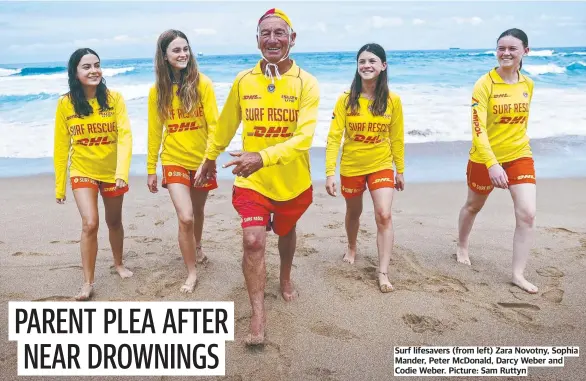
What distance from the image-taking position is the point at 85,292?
13.8 ft

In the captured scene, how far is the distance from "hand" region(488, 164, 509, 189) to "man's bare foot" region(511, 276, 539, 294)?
2.86 ft

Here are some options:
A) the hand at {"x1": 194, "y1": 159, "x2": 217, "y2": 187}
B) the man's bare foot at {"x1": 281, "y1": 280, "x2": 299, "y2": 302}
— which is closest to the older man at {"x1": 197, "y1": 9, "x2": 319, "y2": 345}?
the hand at {"x1": 194, "y1": 159, "x2": 217, "y2": 187}

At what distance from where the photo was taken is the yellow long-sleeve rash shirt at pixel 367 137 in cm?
440

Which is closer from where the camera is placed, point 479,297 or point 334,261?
point 479,297

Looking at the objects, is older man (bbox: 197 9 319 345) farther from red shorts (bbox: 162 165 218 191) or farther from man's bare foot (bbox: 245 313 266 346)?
red shorts (bbox: 162 165 218 191)

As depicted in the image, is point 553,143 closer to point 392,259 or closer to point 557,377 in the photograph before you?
point 392,259

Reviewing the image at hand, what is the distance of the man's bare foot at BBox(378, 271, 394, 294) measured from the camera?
14.1 ft

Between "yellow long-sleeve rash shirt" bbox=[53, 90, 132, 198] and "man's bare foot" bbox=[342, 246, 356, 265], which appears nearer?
"yellow long-sleeve rash shirt" bbox=[53, 90, 132, 198]

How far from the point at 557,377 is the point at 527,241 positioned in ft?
5.07

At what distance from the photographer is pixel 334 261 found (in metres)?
5.03

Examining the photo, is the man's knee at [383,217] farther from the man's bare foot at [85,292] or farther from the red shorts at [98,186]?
the man's bare foot at [85,292]

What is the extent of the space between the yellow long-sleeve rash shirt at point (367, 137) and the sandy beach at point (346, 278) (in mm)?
1004

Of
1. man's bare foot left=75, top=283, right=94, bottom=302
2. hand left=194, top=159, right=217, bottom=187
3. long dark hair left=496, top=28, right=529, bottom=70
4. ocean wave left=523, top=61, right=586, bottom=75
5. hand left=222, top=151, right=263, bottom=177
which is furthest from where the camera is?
ocean wave left=523, top=61, right=586, bottom=75

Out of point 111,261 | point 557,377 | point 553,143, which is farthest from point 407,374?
point 553,143
